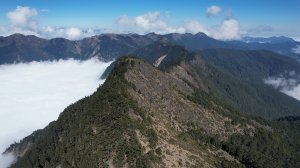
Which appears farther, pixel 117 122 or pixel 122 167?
pixel 117 122

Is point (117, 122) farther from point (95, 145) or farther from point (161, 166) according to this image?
point (161, 166)

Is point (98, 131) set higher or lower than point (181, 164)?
higher

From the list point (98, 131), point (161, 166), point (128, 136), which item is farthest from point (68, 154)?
point (161, 166)

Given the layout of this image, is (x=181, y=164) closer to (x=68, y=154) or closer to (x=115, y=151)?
(x=115, y=151)

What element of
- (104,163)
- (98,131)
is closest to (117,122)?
(98,131)

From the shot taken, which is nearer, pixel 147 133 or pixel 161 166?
pixel 161 166

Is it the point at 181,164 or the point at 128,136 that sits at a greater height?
the point at 128,136

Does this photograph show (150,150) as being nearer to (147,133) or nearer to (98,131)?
(147,133)
